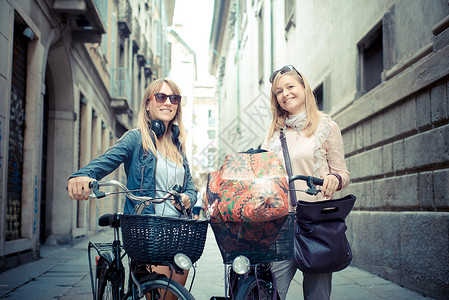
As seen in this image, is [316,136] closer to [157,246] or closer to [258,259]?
[258,259]

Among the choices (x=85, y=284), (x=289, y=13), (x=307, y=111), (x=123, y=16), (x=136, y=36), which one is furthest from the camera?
(x=136, y=36)

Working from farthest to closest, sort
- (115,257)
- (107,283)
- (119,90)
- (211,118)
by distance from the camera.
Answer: (211,118) < (119,90) < (107,283) < (115,257)

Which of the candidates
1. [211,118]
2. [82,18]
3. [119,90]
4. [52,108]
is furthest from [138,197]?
[211,118]

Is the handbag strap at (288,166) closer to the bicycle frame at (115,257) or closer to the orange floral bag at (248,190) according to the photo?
the orange floral bag at (248,190)

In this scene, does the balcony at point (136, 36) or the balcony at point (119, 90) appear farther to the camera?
the balcony at point (136, 36)

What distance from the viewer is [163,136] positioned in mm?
3061

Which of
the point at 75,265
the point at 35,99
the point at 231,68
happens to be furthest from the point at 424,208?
the point at 231,68

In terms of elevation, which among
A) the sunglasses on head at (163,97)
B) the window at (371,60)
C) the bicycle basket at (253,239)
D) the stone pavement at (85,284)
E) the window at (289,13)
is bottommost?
the stone pavement at (85,284)

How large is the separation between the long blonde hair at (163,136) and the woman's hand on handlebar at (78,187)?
60 cm

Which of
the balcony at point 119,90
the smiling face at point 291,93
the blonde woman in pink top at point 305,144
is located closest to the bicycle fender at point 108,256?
the blonde woman in pink top at point 305,144

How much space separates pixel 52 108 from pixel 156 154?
8550 millimetres

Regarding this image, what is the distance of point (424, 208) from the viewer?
5.13 meters

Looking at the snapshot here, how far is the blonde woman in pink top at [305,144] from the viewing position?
2.68 meters

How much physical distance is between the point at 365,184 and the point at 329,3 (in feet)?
11.7
